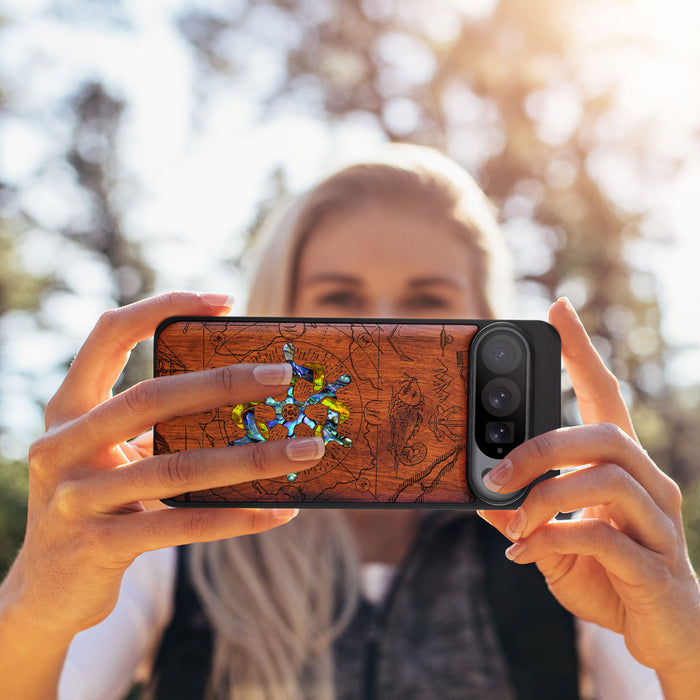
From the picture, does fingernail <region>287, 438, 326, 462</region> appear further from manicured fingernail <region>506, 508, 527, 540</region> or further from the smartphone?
manicured fingernail <region>506, 508, 527, 540</region>

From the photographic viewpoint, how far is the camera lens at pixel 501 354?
154 cm

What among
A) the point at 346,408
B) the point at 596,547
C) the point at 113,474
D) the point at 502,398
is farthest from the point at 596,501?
the point at 113,474

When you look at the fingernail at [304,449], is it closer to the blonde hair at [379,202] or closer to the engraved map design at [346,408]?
the engraved map design at [346,408]

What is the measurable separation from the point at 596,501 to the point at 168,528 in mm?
981

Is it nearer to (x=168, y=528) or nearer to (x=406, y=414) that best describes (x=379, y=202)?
(x=406, y=414)

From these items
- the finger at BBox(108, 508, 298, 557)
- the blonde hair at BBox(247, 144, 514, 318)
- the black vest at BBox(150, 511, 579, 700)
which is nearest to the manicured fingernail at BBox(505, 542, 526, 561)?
the finger at BBox(108, 508, 298, 557)

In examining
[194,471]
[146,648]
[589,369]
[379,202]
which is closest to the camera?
[194,471]

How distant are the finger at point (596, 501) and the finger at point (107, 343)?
910 millimetres

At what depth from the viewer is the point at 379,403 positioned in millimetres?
1554

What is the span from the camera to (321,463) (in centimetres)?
152

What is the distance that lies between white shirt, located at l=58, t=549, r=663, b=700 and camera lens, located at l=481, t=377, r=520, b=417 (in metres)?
1.09

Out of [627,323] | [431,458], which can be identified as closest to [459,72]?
[627,323]

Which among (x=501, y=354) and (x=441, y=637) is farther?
(x=441, y=637)

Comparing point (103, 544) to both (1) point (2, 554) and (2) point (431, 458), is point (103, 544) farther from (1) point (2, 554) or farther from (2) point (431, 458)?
(1) point (2, 554)
